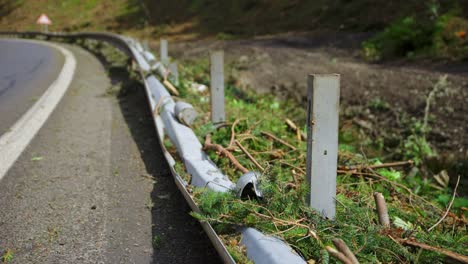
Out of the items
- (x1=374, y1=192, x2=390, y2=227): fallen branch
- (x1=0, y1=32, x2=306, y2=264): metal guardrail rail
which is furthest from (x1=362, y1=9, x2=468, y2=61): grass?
(x1=374, y1=192, x2=390, y2=227): fallen branch

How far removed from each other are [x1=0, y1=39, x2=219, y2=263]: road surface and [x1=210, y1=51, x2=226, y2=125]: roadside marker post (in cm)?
66

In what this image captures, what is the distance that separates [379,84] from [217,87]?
3991 millimetres

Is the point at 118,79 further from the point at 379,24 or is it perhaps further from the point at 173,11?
the point at 173,11

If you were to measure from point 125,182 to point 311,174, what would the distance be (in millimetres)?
1859

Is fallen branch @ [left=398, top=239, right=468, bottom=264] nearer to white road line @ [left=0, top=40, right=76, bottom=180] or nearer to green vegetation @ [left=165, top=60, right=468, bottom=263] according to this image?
green vegetation @ [left=165, top=60, right=468, bottom=263]

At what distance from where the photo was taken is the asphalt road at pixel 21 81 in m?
6.04

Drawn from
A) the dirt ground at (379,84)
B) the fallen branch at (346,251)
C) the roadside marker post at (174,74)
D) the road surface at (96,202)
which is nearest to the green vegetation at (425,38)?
the dirt ground at (379,84)

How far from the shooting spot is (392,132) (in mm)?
6516

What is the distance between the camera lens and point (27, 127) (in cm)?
520

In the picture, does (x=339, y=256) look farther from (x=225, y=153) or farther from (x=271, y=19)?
(x=271, y=19)

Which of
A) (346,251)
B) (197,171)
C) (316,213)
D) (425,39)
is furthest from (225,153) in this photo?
(425,39)

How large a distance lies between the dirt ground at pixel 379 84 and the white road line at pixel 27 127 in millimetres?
3133

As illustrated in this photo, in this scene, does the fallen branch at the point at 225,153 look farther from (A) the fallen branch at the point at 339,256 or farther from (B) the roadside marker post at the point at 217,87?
(A) the fallen branch at the point at 339,256

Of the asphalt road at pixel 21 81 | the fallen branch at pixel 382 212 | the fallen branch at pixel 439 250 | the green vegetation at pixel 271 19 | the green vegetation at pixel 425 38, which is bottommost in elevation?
the fallen branch at pixel 439 250
